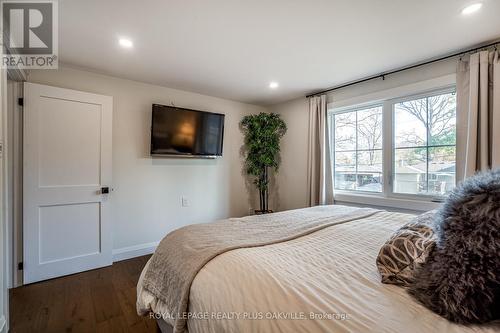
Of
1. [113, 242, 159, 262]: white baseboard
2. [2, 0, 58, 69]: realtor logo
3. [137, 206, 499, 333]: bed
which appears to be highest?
[2, 0, 58, 69]: realtor logo

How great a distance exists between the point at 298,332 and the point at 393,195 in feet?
9.02

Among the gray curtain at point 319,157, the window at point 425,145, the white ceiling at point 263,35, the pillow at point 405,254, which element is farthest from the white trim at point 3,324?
the window at point 425,145

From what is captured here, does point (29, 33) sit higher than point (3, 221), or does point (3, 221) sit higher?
point (29, 33)

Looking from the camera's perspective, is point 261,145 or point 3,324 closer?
point 3,324

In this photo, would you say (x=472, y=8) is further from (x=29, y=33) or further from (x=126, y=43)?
(x=29, y=33)

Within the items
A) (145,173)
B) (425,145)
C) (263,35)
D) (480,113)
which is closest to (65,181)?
(145,173)

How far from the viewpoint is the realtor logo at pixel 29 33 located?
5.46 feet

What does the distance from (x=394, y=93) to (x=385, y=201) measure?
1.32m

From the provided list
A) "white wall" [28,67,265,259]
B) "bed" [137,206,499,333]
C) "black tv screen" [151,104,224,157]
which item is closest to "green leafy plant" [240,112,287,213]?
"white wall" [28,67,265,259]

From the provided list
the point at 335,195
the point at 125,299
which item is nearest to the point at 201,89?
the point at 335,195

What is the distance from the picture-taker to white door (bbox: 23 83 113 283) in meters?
2.40

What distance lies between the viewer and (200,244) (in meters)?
1.28

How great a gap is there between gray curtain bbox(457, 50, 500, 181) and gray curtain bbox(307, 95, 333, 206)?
150 centimetres

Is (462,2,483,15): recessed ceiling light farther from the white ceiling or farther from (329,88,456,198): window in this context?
(329,88,456,198): window
